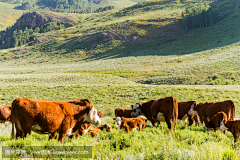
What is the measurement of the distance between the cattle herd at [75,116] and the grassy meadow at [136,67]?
55cm

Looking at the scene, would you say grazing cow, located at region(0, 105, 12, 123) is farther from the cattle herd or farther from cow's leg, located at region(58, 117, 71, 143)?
cow's leg, located at region(58, 117, 71, 143)

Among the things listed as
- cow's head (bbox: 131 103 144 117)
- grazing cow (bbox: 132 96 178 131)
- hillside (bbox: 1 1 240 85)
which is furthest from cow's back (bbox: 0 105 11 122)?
hillside (bbox: 1 1 240 85)

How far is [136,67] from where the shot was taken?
63188mm

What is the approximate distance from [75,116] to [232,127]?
253 inches

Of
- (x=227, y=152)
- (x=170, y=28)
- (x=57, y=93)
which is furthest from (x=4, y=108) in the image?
(x=170, y=28)

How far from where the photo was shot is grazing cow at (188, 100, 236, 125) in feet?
30.9

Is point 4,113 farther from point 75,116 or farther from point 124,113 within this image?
point 124,113

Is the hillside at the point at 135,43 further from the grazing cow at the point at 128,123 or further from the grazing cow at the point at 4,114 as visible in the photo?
the grazing cow at the point at 128,123

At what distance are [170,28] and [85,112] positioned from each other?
124 metres

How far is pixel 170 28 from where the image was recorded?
120 m

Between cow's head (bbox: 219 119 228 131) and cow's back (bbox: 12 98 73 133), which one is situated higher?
A: cow's back (bbox: 12 98 73 133)

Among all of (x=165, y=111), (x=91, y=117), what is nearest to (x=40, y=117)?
(x=91, y=117)

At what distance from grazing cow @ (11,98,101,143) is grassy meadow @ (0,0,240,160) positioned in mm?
418

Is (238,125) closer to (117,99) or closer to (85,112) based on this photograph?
(85,112)
